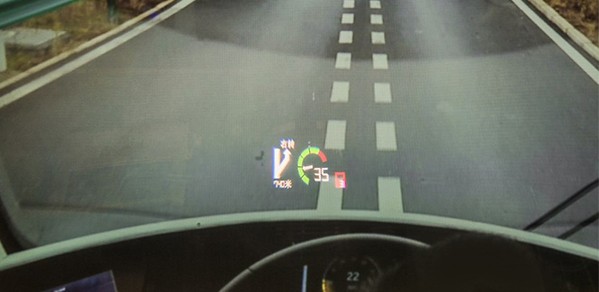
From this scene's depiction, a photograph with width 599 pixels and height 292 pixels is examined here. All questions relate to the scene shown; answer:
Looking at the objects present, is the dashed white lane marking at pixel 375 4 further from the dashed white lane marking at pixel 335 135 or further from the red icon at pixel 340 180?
the red icon at pixel 340 180

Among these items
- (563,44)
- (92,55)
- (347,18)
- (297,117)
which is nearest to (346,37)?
(347,18)

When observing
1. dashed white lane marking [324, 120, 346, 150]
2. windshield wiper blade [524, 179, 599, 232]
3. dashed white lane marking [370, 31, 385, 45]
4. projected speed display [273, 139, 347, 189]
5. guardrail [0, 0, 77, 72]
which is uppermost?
guardrail [0, 0, 77, 72]

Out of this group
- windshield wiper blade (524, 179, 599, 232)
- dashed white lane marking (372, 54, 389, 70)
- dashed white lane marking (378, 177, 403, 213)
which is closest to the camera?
windshield wiper blade (524, 179, 599, 232)

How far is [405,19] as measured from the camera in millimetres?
1957

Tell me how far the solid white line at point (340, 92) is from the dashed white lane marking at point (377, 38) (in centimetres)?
17

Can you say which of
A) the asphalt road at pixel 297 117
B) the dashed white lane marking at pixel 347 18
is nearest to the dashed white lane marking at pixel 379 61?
the asphalt road at pixel 297 117

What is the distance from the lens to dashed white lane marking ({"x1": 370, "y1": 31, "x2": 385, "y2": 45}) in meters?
1.95

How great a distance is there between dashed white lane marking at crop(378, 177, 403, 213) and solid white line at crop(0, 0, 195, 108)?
0.81 meters

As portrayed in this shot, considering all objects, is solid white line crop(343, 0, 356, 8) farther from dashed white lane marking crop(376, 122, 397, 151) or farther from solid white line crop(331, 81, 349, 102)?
dashed white lane marking crop(376, 122, 397, 151)

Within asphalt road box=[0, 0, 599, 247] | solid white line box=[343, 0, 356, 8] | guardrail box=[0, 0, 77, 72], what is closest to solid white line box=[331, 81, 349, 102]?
asphalt road box=[0, 0, 599, 247]

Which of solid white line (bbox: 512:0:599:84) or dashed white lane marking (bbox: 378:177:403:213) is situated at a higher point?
solid white line (bbox: 512:0:599:84)

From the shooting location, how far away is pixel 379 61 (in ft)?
6.32

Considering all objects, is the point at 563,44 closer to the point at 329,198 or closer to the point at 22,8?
the point at 329,198

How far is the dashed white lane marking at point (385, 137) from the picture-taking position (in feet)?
5.94
